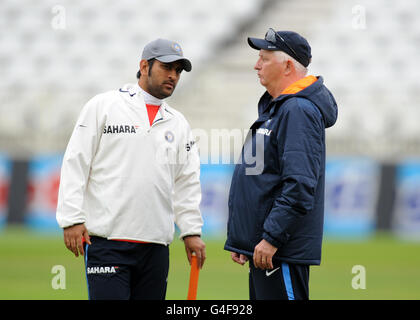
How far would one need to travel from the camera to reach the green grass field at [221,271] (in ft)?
28.1

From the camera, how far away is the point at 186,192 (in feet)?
15.5

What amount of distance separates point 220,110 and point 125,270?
15508mm

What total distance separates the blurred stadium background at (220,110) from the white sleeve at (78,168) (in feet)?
13.1

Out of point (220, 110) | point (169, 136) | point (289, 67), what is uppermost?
point (220, 110)

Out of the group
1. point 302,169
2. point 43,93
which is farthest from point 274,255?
point 43,93

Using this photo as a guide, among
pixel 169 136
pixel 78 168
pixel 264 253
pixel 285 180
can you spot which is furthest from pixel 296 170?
pixel 78 168

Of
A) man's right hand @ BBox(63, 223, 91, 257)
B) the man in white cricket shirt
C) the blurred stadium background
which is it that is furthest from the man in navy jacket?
the blurred stadium background

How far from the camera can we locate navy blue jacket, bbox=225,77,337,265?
396 cm

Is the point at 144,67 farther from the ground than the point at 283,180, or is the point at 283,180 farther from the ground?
the point at 144,67

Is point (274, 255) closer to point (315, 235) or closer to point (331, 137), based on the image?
point (315, 235)

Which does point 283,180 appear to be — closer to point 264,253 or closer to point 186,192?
point 264,253

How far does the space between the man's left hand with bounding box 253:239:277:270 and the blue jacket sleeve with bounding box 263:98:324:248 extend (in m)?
0.03

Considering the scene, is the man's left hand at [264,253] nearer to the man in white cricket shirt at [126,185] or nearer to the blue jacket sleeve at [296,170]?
the blue jacket sleeve at [296,170]
